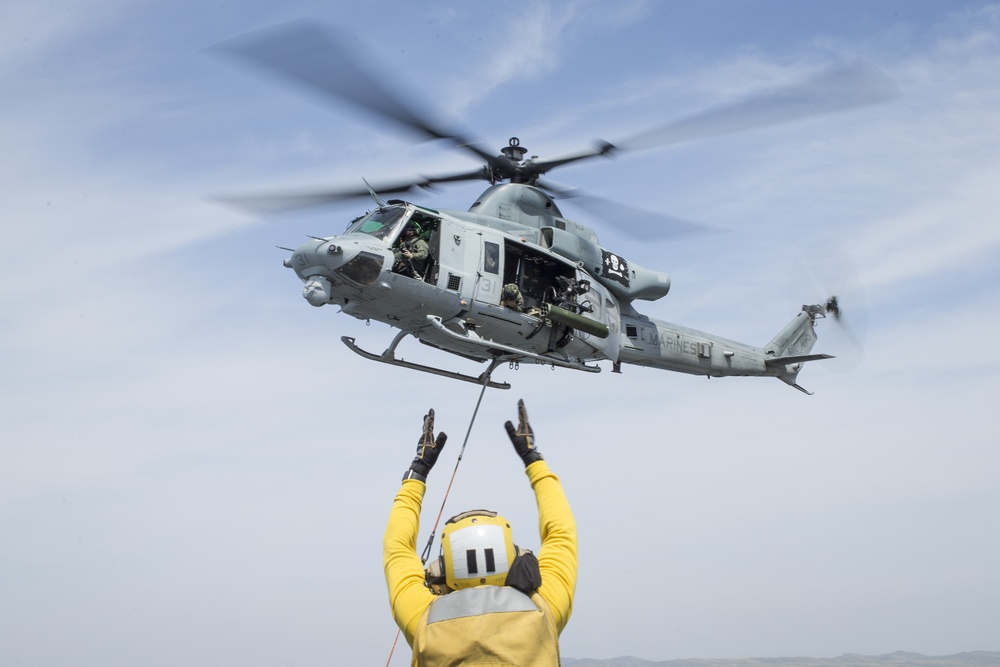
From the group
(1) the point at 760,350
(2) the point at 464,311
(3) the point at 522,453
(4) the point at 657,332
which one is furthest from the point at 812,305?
(3) the point at 522,453

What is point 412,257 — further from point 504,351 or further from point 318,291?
point 504,351

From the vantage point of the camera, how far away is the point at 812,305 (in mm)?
23531

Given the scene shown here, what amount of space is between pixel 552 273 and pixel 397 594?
1236cm

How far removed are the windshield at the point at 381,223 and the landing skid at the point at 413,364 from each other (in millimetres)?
1653

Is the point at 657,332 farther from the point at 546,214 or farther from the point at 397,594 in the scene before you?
the point at 397,594

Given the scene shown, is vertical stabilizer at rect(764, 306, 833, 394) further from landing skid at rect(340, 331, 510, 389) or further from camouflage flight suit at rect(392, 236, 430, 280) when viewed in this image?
Result: camouflage flight suit at rect(392, 236, 430, 280)

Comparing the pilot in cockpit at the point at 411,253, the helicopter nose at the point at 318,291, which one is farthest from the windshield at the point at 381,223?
the helicopter nose at the point at 318,291

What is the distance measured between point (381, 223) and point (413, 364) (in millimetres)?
2257

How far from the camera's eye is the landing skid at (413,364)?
51.1 feet

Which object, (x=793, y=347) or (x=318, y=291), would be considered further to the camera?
(x=793, y=347)

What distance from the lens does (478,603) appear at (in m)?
4.24

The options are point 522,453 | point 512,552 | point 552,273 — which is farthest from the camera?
point 552,273

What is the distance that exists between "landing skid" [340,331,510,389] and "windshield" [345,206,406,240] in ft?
5.42

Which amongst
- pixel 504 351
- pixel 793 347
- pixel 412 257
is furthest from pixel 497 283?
pixel 793 347
